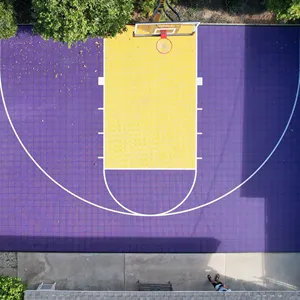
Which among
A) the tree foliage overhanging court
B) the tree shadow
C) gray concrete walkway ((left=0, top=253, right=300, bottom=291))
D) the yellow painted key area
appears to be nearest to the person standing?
gray concrete walkway ((left=0, top=253, right=300, bottom=291))

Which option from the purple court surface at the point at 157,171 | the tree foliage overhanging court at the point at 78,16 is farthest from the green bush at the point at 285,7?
the purple court surface at the point at 157,171

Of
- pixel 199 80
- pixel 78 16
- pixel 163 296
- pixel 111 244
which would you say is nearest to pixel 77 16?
Answer: pixel 78 16

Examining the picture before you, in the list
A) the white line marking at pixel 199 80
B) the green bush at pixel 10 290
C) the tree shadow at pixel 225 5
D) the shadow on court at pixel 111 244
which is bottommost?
the green bush at pixel 10 290

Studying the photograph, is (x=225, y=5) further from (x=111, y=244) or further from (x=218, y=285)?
(x=218, y=285)

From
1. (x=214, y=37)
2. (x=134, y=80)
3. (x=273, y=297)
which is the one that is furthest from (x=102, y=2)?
(x=273, y=297)

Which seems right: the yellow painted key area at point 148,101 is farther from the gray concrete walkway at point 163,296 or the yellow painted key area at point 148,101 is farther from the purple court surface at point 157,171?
the gray concrete walkway at point 163,296
